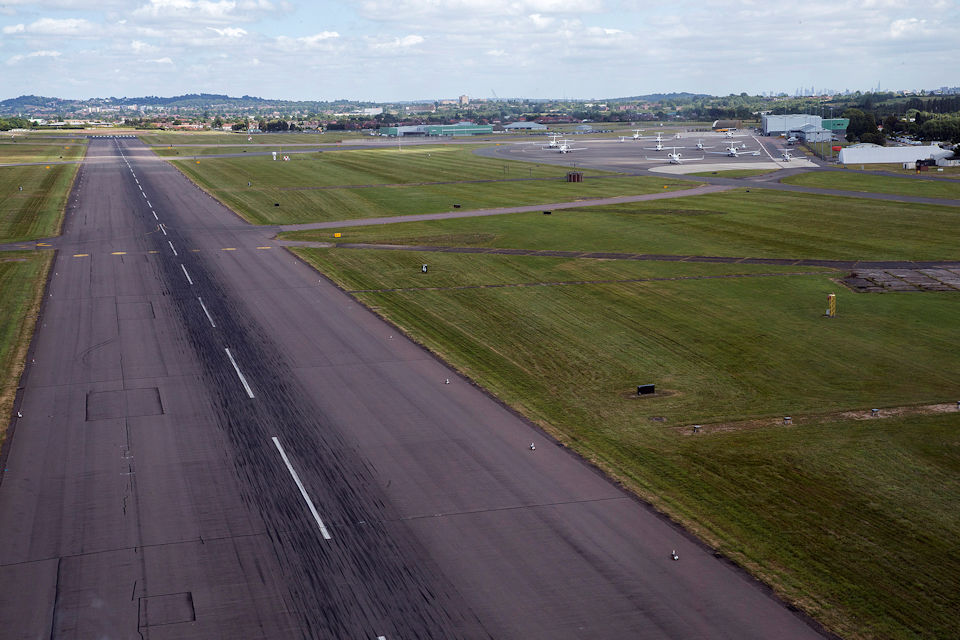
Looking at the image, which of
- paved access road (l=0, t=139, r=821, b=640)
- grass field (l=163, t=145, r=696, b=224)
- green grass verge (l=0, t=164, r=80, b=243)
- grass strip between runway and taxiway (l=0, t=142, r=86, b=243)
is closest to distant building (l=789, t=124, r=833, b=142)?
grass field (l=163, t=145, r=696, b=224)

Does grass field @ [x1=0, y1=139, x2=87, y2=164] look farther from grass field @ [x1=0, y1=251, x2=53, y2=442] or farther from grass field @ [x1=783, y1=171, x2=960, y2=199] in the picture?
grass field @ [x1=783, y1=171, x2=960, y2=199]

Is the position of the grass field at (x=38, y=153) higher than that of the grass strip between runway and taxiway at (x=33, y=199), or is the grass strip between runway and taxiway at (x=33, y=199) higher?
the grass field at (x=38, y=153)

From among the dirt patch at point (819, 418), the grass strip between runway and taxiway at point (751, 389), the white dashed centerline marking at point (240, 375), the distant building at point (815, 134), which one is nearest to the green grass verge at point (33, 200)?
the grass strip between runway and taxiway at point (751, 389)

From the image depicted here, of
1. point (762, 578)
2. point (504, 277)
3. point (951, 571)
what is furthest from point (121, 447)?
point (504, 277)

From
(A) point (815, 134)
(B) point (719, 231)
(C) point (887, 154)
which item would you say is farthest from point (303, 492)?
(A) point (815, 134)

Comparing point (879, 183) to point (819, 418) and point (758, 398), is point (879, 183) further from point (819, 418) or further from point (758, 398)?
point (819, 418)

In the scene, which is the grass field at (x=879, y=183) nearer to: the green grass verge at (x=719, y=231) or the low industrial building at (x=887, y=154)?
the green grass verge at (x=719, y=231)
